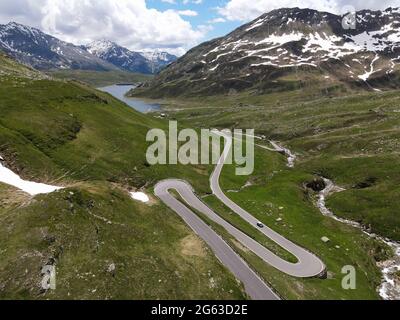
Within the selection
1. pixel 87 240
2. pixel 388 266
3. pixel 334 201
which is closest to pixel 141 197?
pixel 87 240

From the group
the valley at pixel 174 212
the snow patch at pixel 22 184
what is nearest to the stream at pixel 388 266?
the valley at pixel 174 212

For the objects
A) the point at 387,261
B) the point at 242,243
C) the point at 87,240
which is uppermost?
the point at 87,240

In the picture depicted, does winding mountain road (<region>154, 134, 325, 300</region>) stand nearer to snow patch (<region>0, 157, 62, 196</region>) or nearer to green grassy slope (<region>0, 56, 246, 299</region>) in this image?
green grassy slope (<region>0, 56, 246, 299</region>)

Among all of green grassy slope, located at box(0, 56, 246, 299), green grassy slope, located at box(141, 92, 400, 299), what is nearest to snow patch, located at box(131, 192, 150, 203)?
green grassy slope, located at box(0, 56, 246, 299)

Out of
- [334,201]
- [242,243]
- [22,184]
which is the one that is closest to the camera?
[22,184]

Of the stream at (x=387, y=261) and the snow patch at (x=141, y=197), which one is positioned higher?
the snow patch at (x=141, y=197)

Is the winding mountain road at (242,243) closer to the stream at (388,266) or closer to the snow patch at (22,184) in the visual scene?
the stream at (388,266)

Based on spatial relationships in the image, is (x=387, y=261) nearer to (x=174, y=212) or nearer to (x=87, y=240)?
(x=174, y=212)
